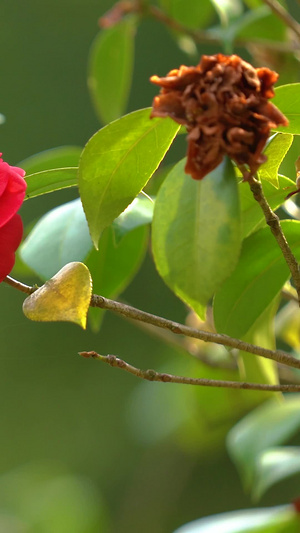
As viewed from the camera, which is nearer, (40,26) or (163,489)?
(163,489)

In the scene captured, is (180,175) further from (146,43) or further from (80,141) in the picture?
(146,43)

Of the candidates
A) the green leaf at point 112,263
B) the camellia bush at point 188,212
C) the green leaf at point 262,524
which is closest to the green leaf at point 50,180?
the camellia bush at point 188,212

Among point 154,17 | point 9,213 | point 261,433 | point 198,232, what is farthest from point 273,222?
point 154,17

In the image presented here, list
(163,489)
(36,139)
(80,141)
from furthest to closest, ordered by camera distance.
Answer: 1. (36,139)
2. (80,141)
3. (163,489)

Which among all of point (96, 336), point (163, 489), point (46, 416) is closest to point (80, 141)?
point (96, 336)

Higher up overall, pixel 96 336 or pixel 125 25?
pixel 125 25

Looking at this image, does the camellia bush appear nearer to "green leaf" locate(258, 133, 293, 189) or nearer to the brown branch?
"green leaf" locate(258, 133, 293, 189)
